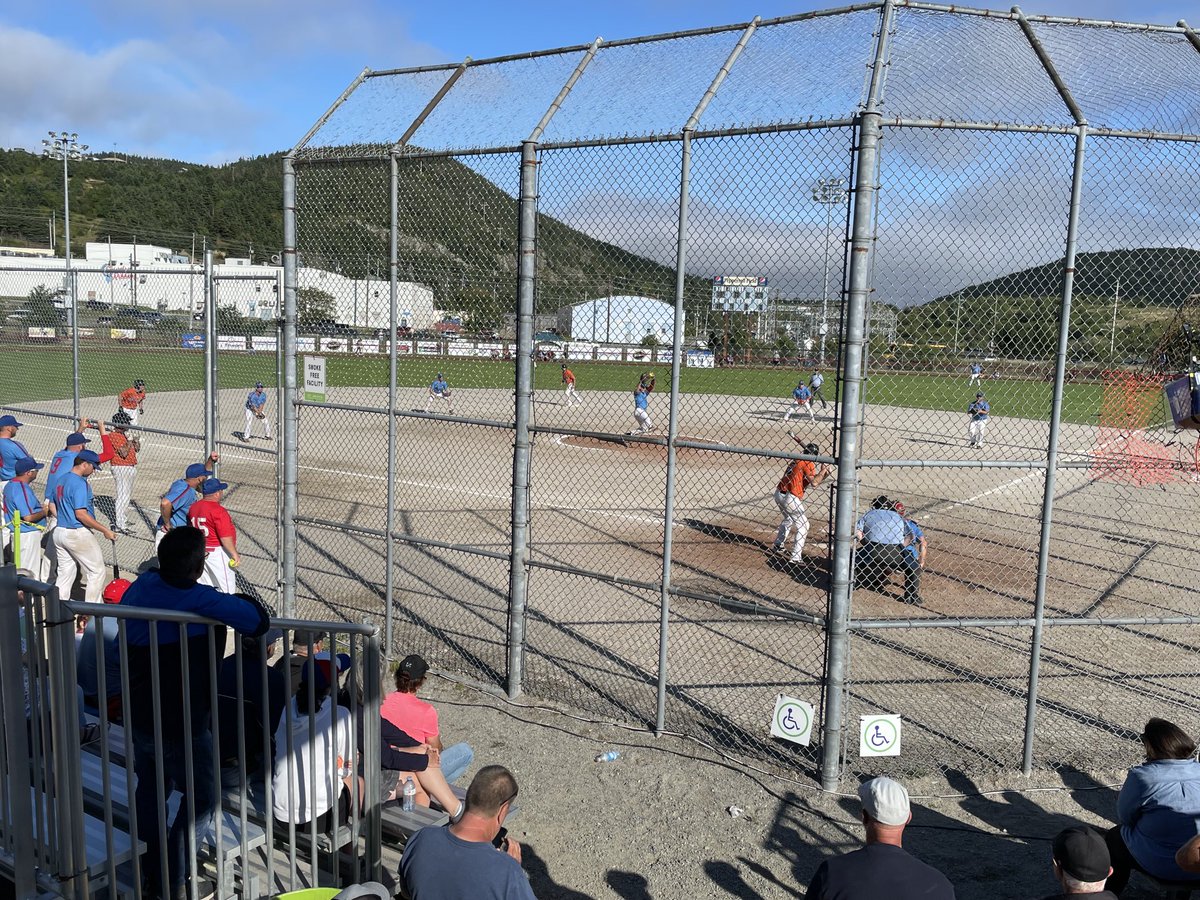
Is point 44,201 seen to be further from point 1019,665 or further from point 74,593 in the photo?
point 1019,665

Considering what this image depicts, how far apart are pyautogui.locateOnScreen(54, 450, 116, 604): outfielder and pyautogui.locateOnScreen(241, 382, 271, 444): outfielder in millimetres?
12151

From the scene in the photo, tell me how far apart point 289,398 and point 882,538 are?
622cm

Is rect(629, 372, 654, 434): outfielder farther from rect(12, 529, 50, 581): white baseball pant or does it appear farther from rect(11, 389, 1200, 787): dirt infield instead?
rect(12, 529, 50, 581): white baseball pant

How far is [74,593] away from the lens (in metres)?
9.07

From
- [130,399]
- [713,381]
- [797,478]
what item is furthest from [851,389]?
[130,399]

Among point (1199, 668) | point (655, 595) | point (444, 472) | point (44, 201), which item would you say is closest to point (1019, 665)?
point (1199, 668)

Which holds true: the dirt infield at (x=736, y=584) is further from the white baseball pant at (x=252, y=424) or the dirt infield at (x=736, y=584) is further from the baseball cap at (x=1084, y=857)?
the baseball cap at (x=1084, y=857)

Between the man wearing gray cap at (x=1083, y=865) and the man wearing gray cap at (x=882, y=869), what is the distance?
0.52m

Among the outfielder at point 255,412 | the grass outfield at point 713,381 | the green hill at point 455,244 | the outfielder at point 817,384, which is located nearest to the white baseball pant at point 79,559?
the grass outfield at point 713,381

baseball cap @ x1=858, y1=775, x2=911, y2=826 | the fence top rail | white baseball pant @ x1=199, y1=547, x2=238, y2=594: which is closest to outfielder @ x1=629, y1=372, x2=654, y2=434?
white baseball pant @ x1=199, y1=547, x2=238, y2=594

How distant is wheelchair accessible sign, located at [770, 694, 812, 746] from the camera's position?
5.86 m

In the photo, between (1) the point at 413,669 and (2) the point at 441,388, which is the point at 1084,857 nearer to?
(1) the point at 413,669

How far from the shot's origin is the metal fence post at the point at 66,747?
3412mm

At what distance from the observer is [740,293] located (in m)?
6.18
